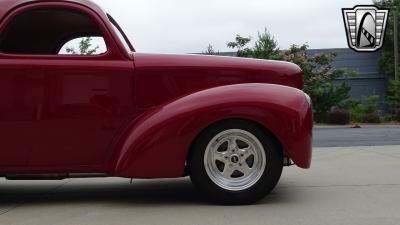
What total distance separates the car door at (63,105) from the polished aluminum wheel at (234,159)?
87cm

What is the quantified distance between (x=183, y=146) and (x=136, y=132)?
44 centimetres

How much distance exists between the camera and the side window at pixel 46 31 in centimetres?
527

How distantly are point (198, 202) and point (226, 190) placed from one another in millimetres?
383

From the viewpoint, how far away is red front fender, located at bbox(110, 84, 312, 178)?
4930 mm

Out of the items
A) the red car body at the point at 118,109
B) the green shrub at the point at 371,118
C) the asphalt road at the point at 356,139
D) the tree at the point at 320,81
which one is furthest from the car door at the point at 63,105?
the green shrub at the point at 371,118

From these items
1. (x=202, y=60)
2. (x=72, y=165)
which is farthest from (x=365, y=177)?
(x=72, y=165)

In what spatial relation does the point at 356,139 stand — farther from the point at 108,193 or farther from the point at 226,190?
the point at 226,190

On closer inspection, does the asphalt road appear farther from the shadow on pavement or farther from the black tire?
the black tire

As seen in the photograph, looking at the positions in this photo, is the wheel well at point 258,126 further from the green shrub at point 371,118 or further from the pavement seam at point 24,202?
the green shrub at point 371,118

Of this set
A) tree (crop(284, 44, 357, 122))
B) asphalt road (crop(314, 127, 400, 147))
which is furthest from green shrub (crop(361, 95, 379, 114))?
asphalt road (crop(314, 127, 400, 147))

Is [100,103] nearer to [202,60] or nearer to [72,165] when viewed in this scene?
[72,165]

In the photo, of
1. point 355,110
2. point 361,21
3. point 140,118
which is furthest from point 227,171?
point 355,110

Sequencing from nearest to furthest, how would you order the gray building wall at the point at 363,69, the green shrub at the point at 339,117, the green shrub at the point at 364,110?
the green shrub at the point at 339,117, the green shrub at the point at 364,110, the gray building wall at the point at 363,69

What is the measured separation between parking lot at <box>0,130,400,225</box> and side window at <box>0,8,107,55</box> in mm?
1508
